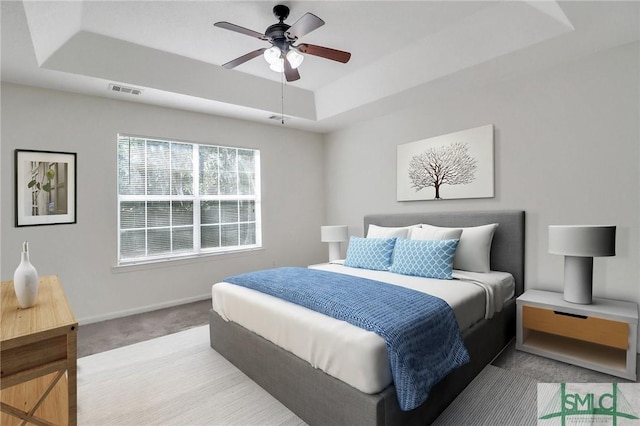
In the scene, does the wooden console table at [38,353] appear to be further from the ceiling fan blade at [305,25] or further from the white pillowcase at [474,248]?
the white pillowcase at [474,248]

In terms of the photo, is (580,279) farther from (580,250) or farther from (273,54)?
(273,54)

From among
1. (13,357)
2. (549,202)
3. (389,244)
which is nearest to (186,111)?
(389,244)

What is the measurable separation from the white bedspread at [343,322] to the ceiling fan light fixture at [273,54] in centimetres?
186

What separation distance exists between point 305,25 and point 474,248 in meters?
2.48

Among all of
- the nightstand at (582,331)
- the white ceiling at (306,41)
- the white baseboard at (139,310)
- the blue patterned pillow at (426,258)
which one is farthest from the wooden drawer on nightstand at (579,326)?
the white baseboard at (139,310)

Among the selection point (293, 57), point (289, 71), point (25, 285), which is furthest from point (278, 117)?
Result: point (25, 285)

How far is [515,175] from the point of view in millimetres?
3236

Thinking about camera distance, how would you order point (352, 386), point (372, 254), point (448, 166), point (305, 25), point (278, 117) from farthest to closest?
point (278, 117)
point (448, 166)
point (372, 254)
point (305, 25)
point (352, 386)

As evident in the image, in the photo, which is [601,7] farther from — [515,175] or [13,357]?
[13,357]

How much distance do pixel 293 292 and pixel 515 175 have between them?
258cm

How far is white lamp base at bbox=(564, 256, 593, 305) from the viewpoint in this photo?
245 cm

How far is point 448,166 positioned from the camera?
3701mm

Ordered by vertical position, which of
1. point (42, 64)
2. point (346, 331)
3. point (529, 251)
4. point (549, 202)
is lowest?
point (346, 331)

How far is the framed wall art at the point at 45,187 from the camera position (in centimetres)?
311
